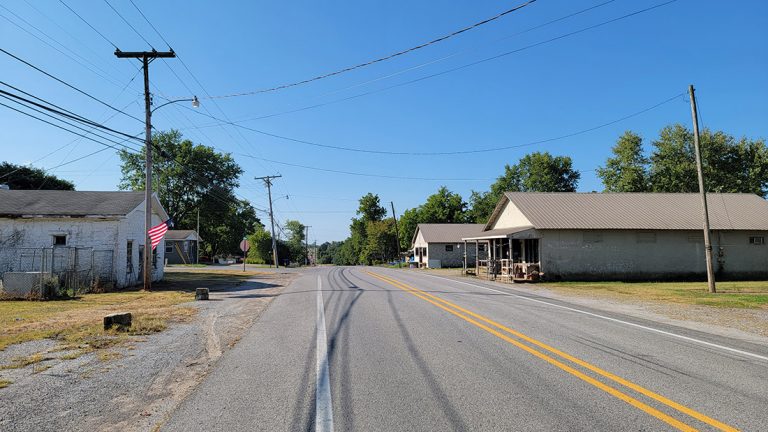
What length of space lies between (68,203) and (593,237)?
2938cm

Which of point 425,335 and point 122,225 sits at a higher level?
point 122,225

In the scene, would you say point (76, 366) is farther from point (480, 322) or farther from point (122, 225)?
point (122, 225)

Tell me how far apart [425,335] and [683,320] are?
7.40 metres

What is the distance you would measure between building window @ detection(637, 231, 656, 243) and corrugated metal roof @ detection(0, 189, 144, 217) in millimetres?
29099

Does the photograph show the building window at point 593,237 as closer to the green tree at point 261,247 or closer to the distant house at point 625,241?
the distant house at point 625,241

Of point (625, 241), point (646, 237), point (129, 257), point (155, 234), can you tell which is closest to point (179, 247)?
point (129, 257)

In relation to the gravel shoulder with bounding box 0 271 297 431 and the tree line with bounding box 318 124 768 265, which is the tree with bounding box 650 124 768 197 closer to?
the tree line with bounding box 318 124 768 265

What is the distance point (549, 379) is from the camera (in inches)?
215

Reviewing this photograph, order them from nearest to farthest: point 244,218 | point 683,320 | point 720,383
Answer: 1. point 720,383
2. point 683,320
3. point 244,218

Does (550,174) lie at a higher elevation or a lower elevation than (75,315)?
higher

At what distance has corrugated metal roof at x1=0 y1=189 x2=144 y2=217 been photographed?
21.6 metres

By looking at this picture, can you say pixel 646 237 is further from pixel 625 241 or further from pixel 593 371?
pixel 593 371

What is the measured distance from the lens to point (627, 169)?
5497 cm

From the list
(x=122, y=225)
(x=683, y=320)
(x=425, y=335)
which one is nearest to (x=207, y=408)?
(x=425, y=335)
